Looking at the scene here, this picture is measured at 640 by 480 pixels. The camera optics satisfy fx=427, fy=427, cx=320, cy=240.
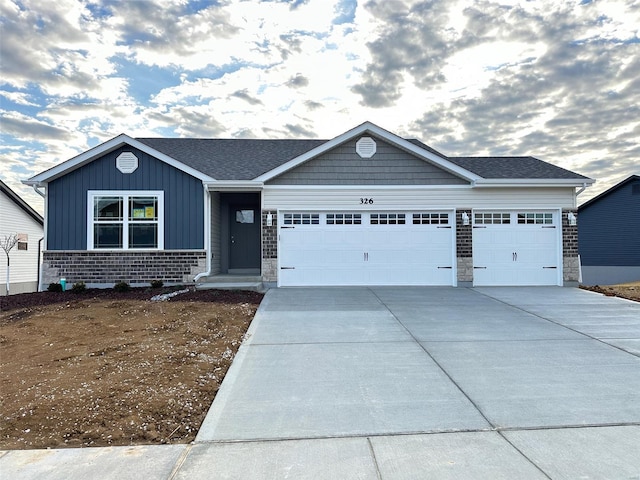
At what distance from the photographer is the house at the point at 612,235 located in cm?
2278

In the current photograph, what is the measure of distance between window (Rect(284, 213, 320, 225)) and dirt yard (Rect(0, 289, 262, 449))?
379 cm

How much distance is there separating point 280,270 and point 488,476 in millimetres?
9957

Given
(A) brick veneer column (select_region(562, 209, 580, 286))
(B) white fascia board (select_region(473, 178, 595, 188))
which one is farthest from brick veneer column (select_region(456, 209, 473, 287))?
(A) brick veneer column (select_region(562, 209, 580, 286))

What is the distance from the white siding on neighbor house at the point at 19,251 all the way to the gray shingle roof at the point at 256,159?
914 cm

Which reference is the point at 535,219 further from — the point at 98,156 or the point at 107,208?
the point at 98,156

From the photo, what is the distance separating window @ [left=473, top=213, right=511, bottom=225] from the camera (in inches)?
510

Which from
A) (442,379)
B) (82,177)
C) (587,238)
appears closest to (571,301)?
(442,379)

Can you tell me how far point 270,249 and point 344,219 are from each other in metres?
2.38

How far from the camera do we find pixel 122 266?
12.6m

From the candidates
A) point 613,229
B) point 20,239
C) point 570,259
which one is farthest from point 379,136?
point 613,229

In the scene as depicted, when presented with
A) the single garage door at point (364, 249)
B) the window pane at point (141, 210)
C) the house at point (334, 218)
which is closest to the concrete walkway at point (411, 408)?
the single garage door at point (364, 249)

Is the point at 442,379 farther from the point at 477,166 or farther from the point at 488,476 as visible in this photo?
the point at 477,166

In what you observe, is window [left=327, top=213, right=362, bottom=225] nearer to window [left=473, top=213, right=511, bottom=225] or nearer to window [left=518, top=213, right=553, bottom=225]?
window [left=473, top=213, right=511, bottom=225]

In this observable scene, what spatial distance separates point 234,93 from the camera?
50.4 feet
